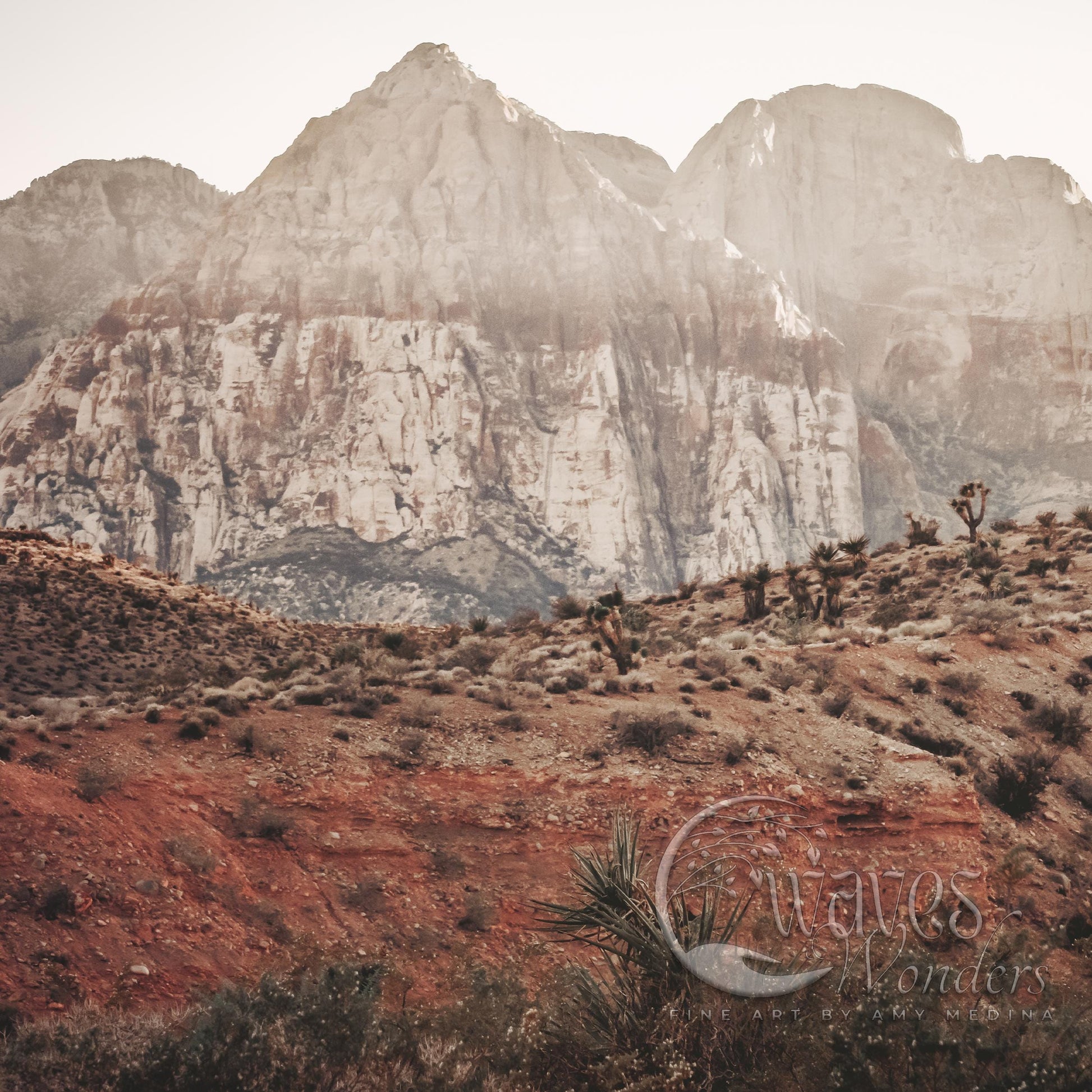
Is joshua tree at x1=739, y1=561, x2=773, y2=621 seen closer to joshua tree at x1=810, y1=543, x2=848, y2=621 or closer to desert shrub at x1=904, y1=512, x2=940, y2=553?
joshua tree at x1=810, y1=543, x2=848, y2=621

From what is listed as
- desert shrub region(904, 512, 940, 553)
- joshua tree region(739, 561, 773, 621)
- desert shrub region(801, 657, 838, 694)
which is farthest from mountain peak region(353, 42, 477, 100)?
desert shrub region(801, 657, 838, 694)

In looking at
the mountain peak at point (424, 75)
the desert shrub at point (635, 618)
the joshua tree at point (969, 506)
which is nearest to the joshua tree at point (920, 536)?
the joshua tree at point (969, 506)

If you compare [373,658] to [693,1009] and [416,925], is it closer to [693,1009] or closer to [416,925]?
[416,925]

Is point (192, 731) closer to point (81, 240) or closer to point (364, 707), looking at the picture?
point (364, 707)

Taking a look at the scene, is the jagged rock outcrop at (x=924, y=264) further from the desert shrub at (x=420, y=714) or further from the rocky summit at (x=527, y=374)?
the desert shrub at (x=420, y=714)

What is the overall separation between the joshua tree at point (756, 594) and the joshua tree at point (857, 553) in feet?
11.6

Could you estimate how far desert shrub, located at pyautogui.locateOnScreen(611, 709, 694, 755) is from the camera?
1912cm

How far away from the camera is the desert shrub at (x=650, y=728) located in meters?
19.1

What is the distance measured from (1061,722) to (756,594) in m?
16.5

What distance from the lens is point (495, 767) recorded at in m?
18.4

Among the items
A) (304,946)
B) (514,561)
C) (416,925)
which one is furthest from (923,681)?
(514,561)

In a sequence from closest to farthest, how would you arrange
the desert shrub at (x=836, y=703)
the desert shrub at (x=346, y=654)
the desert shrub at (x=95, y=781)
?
the desert shrub at (x=95, y=781)
the desert shrub at (x=836, y=703)
the desert shrub at (x=346, y=654)

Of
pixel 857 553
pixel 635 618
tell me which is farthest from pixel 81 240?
pixel 857 553

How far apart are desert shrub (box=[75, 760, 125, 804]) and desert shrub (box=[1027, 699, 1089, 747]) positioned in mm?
17693
